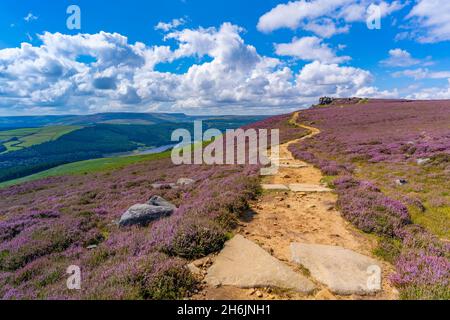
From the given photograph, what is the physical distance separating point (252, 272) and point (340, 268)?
2077mm

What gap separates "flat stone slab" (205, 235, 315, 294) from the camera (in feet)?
17.2

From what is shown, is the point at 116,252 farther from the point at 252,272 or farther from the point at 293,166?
the point at 293,166

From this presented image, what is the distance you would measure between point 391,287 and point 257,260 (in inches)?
112

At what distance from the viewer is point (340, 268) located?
19.0ft

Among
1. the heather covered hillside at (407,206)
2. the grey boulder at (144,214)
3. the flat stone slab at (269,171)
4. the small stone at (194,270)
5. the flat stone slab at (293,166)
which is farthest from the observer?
the flat stone slab at (293,166)

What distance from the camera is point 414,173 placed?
15.1 metres

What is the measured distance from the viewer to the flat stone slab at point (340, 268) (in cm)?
514

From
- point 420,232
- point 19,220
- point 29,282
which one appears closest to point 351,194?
point 420,232

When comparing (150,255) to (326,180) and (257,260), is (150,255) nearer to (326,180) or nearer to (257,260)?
(257,260)

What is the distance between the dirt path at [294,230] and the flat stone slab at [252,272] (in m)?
0.18

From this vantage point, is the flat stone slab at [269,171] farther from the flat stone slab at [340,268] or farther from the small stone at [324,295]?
the small stone at [324,295]

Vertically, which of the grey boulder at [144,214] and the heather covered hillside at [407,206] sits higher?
the heather covered hillside at [407,206]

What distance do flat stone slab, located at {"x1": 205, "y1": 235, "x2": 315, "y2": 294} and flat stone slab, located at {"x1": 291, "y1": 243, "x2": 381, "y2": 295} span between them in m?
0.49

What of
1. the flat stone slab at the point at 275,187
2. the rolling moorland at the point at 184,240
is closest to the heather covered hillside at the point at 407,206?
the rolling moorland at the point at 184,240
